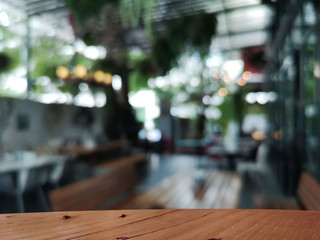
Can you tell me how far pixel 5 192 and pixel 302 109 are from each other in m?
3.14

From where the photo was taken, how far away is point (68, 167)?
10.6 feet

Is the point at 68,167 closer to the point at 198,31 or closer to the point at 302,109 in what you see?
the point at 198,31

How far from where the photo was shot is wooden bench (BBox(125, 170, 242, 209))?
8.20 feet

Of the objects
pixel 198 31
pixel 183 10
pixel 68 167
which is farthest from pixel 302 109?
pixel 68 167

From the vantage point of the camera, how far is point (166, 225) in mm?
688

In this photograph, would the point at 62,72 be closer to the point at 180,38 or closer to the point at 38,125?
the point at 38,125

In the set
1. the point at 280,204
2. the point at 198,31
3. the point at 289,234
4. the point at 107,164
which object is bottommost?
the point at 280,204

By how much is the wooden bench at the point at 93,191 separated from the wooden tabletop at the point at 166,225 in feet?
3.73

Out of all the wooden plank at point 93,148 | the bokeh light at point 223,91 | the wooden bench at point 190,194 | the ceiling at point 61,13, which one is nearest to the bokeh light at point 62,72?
the ceiling at point 61,13

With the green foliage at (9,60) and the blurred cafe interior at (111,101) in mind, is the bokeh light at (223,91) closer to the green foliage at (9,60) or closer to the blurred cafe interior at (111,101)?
the blurred cafe interior at (111,101)

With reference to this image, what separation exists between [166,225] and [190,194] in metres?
2.27

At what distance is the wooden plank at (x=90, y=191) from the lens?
6.11 ft

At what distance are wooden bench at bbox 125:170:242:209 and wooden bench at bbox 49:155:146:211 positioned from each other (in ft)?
0.77

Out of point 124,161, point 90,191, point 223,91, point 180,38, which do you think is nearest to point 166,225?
point 90,191
